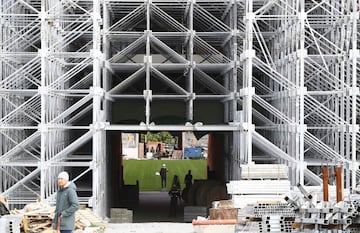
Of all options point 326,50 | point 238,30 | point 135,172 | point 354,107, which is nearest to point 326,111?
point 354,107

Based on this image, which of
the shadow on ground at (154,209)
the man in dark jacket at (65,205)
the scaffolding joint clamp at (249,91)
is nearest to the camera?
the man in dark jacket at (65,205)

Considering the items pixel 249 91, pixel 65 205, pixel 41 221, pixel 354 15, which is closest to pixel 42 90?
pixel 41 221

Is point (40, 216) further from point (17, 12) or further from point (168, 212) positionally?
point (168, 212)

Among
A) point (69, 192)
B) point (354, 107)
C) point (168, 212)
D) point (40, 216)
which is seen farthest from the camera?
point (168, 212)

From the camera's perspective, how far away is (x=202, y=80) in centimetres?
2516

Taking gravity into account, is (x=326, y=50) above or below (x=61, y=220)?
above

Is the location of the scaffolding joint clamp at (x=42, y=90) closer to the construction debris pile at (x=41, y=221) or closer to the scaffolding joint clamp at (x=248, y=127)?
the construction debris pile at (x=41, y=221)

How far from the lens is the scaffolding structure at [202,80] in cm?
1855

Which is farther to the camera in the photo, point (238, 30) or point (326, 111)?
point (238, 30)

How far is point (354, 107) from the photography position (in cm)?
1811

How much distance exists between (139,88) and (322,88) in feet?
30.5

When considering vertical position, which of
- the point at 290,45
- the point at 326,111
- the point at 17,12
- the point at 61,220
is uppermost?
the point at 17,12

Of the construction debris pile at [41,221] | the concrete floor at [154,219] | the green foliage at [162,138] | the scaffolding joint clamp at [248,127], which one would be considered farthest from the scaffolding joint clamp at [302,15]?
the green foliage at [162,138]

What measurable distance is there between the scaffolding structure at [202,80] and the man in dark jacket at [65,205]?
712cm
